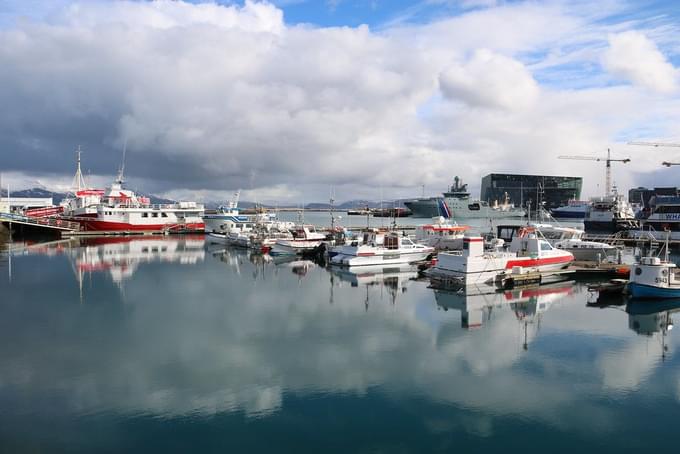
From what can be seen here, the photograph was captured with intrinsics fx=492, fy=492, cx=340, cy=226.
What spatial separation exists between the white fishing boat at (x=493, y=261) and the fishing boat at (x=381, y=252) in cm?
737

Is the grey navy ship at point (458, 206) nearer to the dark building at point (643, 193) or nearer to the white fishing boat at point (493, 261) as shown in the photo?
the dark building at point (643, 193)

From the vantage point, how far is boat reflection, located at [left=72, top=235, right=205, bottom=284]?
113 ft

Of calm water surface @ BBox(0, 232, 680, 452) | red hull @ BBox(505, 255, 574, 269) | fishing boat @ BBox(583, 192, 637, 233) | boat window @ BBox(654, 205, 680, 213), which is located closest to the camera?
calm water surface @ BBox(0, 232, 680, 452)

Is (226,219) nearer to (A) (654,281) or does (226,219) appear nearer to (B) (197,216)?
(B) (197,216)

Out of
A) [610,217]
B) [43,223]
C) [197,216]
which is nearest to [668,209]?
[610,217]

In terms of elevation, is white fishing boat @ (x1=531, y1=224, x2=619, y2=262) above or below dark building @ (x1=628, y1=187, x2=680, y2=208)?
below

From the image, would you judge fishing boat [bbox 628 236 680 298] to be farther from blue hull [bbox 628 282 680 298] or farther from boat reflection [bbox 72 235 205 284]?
boat reflection [bbox 72 235 205 284]

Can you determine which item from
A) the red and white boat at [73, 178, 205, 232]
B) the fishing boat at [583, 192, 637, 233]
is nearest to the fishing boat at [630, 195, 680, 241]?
the fishing boat at [583, 192, 637, 233]

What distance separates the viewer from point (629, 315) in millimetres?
21406

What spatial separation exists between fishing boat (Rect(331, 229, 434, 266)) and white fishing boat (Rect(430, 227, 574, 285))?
7368 mm

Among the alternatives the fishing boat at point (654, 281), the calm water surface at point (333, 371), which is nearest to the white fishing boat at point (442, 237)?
the calm water surface at point (333, 371)

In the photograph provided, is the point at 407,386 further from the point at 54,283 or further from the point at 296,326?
the point at 54,283

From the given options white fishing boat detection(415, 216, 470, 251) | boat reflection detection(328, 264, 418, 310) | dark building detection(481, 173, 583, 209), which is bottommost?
boat reflection detection(328, 264, 418, 310)

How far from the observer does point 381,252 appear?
35562 millimetres
